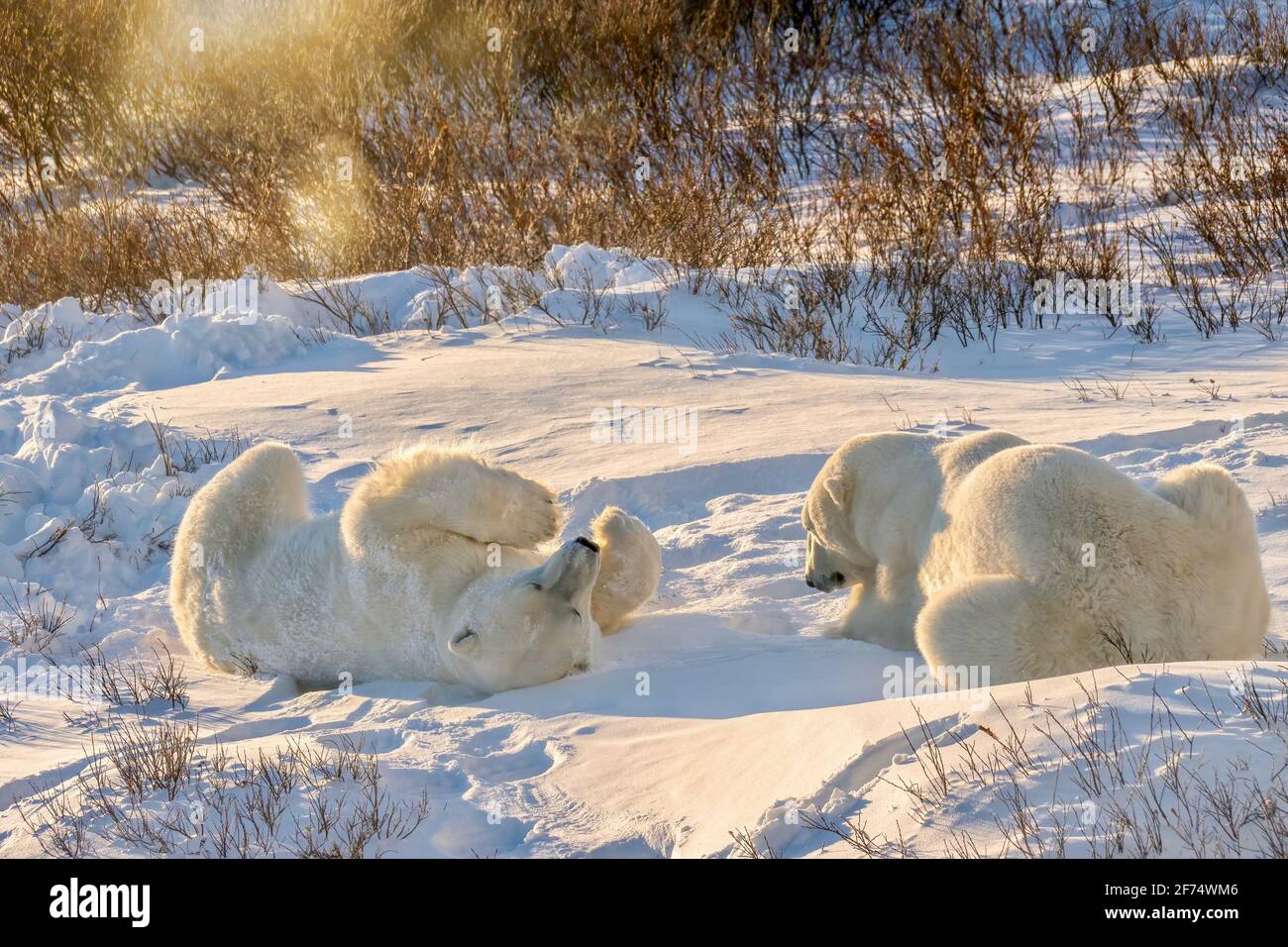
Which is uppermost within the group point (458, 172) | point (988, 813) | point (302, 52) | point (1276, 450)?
point (302, 52)

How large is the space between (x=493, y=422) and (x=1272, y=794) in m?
5.41

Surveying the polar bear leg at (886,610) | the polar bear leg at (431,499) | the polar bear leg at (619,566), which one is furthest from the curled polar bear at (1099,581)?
the polar bear leg at (431,499)

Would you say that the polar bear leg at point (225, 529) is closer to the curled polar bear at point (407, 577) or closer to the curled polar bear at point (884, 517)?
the curled polar bear at point (407, 577)

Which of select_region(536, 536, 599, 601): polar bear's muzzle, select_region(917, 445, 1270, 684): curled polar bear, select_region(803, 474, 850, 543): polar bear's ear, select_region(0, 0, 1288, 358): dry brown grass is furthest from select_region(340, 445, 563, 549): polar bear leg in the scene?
select_region(0, 0, 1288, 358): dry brown grass

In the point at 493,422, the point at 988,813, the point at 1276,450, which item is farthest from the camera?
the point at 493,422

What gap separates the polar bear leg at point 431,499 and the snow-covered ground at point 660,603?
1.80ft

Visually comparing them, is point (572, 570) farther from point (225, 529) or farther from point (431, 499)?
point (225, 529)

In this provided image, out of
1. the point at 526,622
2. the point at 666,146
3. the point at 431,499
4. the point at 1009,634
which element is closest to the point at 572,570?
the point at 526,622

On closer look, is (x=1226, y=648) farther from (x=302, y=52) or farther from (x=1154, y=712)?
(x=302, y=52)

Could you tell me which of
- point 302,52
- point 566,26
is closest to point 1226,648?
point 566,26

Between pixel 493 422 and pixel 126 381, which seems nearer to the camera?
pixel 493 422

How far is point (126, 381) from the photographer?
869 cm

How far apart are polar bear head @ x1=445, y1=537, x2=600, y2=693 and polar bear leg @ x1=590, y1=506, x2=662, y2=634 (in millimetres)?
443

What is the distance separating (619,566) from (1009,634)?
167 centimetres
